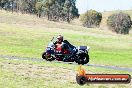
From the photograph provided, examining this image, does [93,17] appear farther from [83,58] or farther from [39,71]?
[83,58]

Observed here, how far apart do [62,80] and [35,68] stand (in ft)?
10.1

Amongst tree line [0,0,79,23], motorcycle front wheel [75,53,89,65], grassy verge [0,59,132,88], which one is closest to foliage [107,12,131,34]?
tree line [0,0,79,23]

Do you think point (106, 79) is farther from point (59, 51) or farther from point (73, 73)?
point (73, 73)

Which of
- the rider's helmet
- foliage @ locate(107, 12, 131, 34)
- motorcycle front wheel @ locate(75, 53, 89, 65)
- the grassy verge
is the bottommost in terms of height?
the grassy verge

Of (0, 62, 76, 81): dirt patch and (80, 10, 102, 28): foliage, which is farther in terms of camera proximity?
(80, 10, 102, 28): foliage

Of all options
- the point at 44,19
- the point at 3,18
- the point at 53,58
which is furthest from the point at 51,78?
the point at 3,18

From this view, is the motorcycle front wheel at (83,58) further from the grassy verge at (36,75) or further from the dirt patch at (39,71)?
the dirt patch at (39,71)

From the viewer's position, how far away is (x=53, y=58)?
7.40m

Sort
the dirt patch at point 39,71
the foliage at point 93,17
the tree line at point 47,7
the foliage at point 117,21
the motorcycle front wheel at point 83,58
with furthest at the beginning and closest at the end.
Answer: the foliage at point 93,17 < the foliage at point 117,21 < the dirt patch at point 39,71 < the tree line at point 47,7 < the motorcycle front wheel at point 83,58

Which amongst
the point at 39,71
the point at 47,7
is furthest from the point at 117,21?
the point at 47,7

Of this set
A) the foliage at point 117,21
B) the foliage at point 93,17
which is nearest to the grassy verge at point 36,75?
the foliage at point 117,21

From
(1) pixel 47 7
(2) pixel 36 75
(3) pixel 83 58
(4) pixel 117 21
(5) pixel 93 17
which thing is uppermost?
(1) pixel 47 7

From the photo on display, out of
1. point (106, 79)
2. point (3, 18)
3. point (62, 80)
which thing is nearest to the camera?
point (106, 79)

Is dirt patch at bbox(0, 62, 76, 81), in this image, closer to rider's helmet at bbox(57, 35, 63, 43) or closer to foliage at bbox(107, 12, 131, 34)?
foliage at bbox(107, 12, 131, 34)
